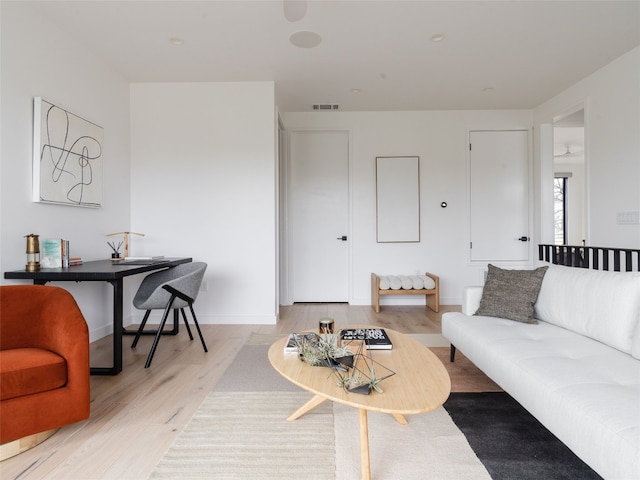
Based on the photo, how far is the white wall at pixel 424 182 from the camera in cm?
450

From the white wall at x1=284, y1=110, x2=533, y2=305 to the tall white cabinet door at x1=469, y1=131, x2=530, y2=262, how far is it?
0.14 metres

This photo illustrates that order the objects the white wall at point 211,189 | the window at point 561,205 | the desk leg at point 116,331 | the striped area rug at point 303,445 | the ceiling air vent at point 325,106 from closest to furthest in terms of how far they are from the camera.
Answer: the striped area rug at point 303,445
the desk leg at point 116,331
the white wall at point 211,189
the ceiling air vent at point 325,106
the window at point 561,205

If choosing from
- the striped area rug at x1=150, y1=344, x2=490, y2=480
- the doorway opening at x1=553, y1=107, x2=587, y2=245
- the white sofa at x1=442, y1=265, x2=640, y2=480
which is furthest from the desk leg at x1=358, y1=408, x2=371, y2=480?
the doorway opening at x1=553, y1=107, x2=587, y2=245

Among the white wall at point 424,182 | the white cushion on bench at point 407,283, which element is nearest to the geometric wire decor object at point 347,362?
the white cushion on bench at point 407,283

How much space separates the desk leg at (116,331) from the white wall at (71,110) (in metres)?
0.72

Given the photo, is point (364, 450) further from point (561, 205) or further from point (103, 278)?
point (561, 205)

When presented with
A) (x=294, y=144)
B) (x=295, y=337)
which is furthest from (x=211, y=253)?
(x=295, y=337)

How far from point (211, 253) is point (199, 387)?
176 cm

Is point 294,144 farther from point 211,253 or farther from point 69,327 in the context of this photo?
point 69,327

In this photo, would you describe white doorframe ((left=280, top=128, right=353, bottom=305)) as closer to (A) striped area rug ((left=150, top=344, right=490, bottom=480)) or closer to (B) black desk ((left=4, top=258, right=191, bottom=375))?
(B) black desk ((left=4, top=258, right=191, bottom=375))

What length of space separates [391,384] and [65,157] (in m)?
2.97

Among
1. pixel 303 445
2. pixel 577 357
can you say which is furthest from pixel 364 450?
pixel 577 357

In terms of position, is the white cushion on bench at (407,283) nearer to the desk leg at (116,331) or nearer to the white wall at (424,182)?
the white wall at (424,182)

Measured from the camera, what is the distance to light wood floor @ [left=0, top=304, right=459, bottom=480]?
1.41 meters
